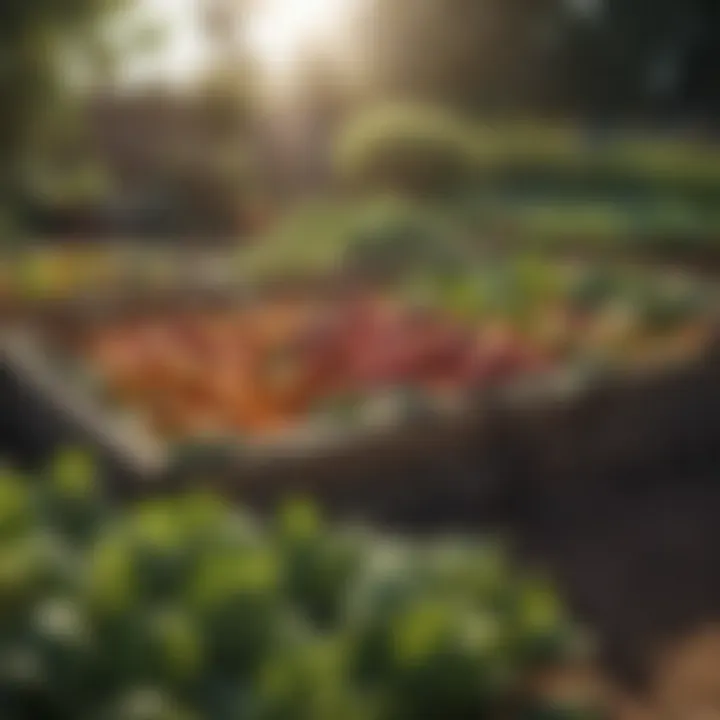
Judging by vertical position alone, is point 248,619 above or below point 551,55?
below

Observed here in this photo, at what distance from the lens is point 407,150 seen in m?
1.40

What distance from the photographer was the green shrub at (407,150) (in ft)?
4.48

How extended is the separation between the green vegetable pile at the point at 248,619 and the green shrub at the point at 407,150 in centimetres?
41

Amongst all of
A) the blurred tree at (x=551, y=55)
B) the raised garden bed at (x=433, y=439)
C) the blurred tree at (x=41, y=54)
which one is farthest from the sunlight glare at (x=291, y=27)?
the raised garden bed at (x=433, y=439)

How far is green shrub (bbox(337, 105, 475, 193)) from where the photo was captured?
Result: 4.48 feet

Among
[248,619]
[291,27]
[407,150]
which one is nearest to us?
[248,619]

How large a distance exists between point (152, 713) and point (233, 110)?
0.72 metres

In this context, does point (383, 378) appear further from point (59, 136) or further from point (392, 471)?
point (59, 136)

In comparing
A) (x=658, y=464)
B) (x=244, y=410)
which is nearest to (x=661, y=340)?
(x=658, y=464)

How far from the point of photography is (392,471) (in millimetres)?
1308

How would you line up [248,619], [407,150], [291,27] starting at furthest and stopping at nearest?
[407,150], [291,27], [248,619]

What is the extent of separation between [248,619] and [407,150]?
23.0 inches

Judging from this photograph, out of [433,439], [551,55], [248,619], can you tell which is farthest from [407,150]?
[248,619]

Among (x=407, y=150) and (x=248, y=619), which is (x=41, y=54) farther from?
(x=248, y=619)
